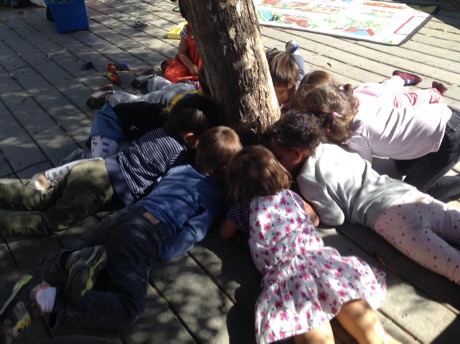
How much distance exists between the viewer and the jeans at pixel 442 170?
8.87 feet

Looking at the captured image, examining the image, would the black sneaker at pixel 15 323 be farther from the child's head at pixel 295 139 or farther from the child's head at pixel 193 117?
the child's head at pixel 295 139

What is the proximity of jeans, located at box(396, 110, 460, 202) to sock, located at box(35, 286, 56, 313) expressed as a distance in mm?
2149

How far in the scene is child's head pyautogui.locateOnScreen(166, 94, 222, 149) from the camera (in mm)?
2727

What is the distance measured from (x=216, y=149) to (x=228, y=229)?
1.50ft

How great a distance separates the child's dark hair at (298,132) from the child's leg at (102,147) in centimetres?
112

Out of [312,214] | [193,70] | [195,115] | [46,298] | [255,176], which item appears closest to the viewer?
[46,298]

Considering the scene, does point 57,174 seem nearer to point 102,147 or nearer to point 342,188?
point 102,147

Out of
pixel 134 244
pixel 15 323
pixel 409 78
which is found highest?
pixel 409 78

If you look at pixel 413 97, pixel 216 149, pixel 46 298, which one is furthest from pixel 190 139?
pixel 413 97

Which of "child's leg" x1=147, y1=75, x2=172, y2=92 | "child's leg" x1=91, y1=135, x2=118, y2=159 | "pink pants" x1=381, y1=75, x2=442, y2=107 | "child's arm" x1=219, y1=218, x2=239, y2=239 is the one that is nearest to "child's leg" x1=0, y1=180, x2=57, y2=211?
"child's leg" x1=91, y1=135, x2=118, y2=159

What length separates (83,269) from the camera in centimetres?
191

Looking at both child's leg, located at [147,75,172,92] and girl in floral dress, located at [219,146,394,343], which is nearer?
girl in floral dress, located at [219,146,394,343]

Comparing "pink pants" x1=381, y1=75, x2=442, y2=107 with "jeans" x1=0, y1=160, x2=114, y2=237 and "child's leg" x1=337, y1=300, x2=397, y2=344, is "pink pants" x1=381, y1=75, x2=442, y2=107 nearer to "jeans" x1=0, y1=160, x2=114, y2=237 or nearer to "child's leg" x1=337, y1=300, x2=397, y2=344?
"child's leg" x1=337, y1=300, x2=397, y2=344

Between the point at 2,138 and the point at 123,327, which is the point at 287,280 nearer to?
the point at 123,327
